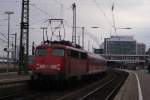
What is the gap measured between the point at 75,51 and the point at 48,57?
381 cm

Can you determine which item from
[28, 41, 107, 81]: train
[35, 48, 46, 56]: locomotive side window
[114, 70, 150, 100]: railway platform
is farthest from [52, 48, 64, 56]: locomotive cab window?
[114, 70, 150, 100]: railway platform

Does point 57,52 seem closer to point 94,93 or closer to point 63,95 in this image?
point 94,93

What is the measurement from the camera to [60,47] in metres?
32.2

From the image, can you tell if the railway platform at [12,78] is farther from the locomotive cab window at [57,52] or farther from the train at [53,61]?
the locomotive cab window at [57,52]

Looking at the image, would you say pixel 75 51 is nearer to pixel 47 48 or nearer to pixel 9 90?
pixel 47 48

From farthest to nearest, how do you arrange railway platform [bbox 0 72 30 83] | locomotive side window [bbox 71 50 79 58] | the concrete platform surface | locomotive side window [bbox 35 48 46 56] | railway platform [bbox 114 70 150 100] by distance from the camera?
railway platform [bbox 0 72 30 83] < locomotive side window [bbox 71 50 79 58] < locomotive side window [bbox 35 48 46 56] < railway platform [bbox 114 70 150 100] < the concrete platform surface

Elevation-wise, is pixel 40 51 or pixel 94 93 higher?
pixel 40 51

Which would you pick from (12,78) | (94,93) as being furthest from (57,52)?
(12,78)

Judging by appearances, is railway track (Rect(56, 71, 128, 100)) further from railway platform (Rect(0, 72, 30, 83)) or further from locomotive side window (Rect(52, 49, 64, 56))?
railway platform (Rect(0, 72, 30, 83))

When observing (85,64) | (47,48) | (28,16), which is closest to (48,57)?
(47,48)

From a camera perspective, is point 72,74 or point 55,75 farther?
point 72,74

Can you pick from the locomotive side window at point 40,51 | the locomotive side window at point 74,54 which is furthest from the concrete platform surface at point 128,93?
the locomotive side window at point 40,51

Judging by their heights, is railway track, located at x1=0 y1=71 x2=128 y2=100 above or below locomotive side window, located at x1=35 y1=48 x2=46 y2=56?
below

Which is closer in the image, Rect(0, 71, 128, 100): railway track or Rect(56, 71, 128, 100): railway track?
Rect(0, 71, 128, 100): railway track
